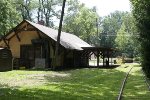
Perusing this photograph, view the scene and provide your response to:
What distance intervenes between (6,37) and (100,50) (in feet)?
41.7

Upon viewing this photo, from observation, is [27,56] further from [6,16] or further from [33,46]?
[6,16]

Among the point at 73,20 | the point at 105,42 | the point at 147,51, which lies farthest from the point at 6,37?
the point at 105,42

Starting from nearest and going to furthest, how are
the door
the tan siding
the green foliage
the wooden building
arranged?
the green foliage, the wooden building, the door, the tan siding

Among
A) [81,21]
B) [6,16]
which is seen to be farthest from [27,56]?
[81,21]

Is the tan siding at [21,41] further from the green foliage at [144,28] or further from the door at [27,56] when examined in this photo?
the green foliage at [144,28]

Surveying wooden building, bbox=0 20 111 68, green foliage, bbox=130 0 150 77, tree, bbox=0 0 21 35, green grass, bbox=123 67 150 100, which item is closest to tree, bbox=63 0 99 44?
tree, bbox=0 0 21 35

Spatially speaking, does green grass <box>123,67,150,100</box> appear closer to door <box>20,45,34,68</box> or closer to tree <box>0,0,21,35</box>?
door <box>20,45,34,68</box>

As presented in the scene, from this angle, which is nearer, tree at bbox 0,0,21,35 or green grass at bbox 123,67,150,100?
green grass at bbox 123,67,150,100

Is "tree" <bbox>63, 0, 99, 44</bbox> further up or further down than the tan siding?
further up

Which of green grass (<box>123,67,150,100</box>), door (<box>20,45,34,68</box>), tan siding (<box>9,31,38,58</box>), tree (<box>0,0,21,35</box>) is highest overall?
tree (<box>0,0,21,35</box>)

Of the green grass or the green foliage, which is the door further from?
the green grass

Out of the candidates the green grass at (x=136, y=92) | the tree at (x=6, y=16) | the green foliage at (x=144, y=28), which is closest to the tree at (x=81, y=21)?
the tree at (x=6, y=16)

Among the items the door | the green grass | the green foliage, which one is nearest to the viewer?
the green grass

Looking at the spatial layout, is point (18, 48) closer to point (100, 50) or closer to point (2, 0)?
point (100, 50)
